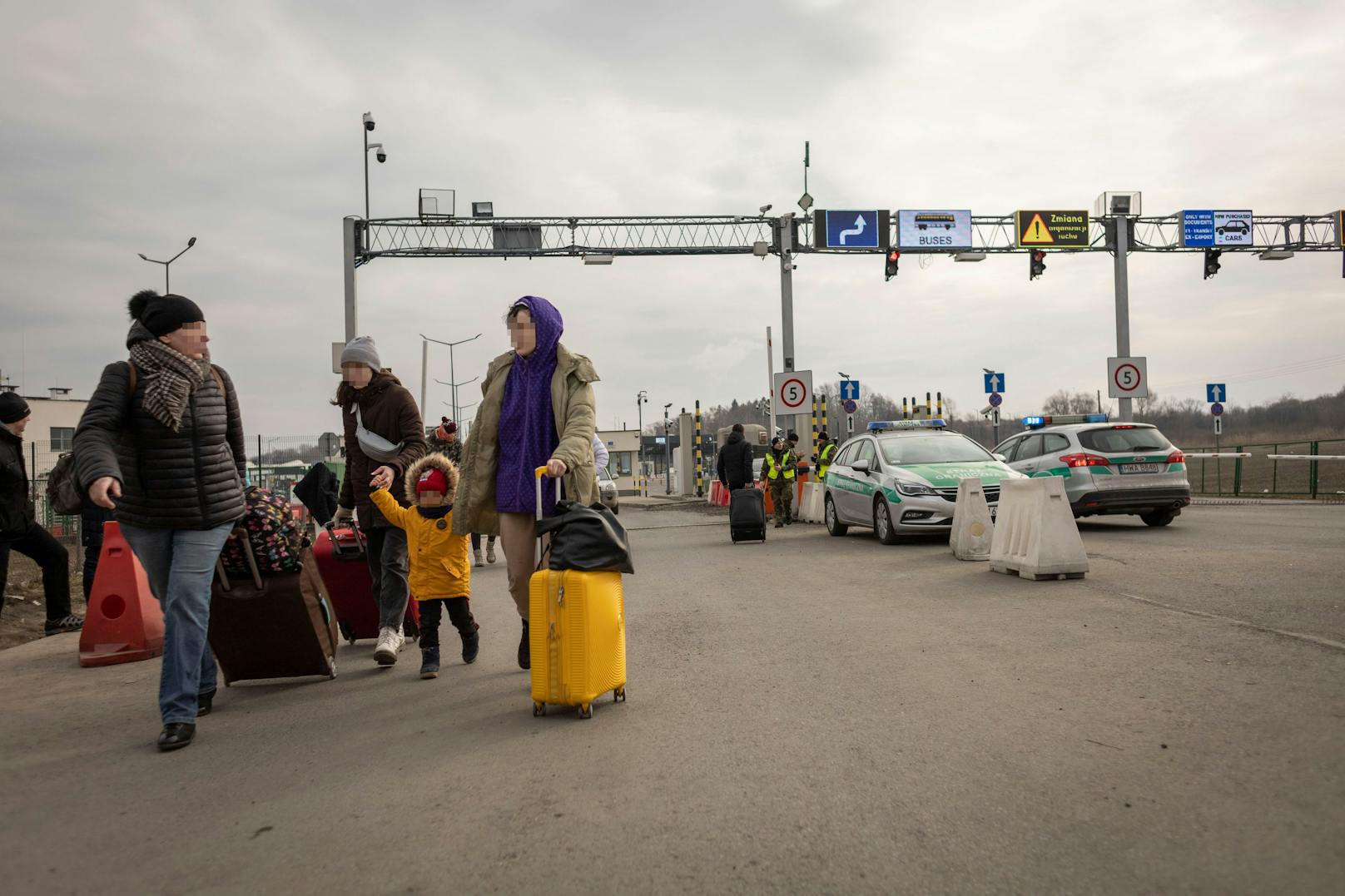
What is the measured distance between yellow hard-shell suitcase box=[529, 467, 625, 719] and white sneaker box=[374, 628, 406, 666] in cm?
194

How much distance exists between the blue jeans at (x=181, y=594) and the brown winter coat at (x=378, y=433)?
60.8 inches

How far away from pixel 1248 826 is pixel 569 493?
11.4ft

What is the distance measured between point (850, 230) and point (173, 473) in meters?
25.4

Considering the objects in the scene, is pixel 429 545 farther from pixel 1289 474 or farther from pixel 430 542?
pixel 1289 474

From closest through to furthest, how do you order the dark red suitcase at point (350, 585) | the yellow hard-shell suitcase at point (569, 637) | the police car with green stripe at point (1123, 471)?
the yellow hard-shell suitcase at point (569, 637)
the dark red suitcase at point (350, 585)
the police car with green stripe at point (1123, 471)

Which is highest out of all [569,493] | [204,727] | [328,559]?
[569,493]

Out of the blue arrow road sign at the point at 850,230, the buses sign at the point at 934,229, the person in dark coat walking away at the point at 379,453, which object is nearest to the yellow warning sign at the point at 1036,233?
the buses sign at the point at 934,229

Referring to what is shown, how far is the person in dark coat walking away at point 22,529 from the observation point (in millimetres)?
8617

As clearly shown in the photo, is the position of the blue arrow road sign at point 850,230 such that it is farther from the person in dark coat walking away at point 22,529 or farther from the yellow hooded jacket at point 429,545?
the yellow hooded jacket at point 429,545

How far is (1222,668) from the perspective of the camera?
17.9 feet

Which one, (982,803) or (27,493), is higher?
(27,493)

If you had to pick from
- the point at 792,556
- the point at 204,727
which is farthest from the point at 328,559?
the point at 792,556

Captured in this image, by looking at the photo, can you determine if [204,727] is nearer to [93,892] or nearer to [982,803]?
[93,892]

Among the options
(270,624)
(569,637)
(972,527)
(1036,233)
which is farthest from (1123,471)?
(1036,233)
